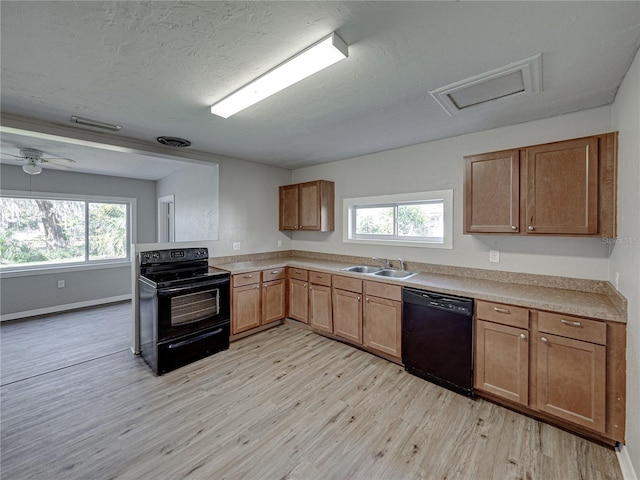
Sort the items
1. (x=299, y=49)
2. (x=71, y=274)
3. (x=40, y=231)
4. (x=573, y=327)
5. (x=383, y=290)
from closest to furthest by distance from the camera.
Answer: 1. (x=299, y=49)
2. (x=573, y=327)
3. (x=383, y=290)
4. (x=40, y=231)
5. (x=71, y=274)

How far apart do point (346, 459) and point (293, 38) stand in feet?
8.25

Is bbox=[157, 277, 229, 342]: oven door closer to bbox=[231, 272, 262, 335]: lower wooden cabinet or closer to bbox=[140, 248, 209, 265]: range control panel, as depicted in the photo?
bbox=[231, 272, 262, 335]: lower wooden cabinet

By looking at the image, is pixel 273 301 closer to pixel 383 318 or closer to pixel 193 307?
pixel 193 307

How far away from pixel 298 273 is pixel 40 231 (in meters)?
4.55

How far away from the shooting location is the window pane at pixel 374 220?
371cm

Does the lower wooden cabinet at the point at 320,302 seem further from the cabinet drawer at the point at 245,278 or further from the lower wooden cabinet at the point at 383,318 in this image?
the cabinet drawer at the point at 245,278

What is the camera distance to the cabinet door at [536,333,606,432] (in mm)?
1788

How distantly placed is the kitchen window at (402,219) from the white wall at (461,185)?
8cm

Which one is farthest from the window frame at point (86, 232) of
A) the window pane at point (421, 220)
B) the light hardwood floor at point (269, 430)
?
the window pane at point (421, 220)

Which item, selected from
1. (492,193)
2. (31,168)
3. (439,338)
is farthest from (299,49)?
(31,168)

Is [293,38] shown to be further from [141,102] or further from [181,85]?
[141,102]

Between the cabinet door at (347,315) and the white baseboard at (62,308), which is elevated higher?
the cabinet door at (347,315)

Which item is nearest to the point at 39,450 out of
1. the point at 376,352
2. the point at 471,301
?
the point at 376,352

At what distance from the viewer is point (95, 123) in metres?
2.61
